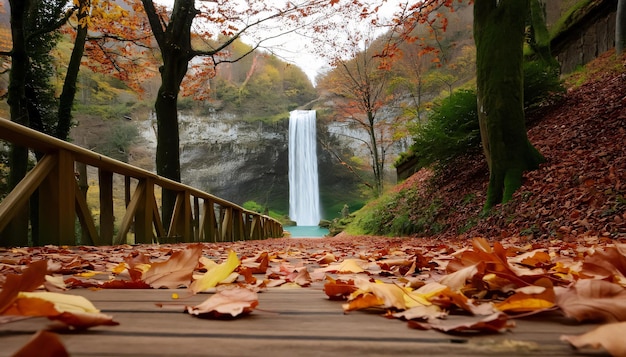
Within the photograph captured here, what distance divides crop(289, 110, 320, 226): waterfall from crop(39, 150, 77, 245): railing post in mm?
29219

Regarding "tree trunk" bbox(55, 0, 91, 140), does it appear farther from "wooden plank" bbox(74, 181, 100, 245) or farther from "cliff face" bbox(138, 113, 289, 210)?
"cliff face" bbox(138, 113, 289, 210)

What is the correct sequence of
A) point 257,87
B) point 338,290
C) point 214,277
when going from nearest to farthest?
1. point 338,290
2. point 214,277
3. point 257,87

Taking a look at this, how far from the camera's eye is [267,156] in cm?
3422

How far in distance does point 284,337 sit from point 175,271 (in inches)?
30.5

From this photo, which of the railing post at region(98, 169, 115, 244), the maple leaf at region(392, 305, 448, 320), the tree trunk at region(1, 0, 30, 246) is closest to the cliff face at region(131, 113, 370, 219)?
the tree trunk at region(1, 0, 30, 246)

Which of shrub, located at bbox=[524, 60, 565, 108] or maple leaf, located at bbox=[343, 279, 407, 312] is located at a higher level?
shrub, located at bbox=[524, 60, 565, 108]

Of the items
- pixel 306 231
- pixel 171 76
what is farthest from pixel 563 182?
pixel 306 231

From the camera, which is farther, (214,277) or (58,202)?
(58,202)

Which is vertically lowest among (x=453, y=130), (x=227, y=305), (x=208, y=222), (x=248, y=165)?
(x=208, y=222)

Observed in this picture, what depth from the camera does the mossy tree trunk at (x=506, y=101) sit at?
5.31 m

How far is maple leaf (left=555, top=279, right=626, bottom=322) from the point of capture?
2.29 feet

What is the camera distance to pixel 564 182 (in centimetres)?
466

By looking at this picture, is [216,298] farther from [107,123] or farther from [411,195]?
[107,123]

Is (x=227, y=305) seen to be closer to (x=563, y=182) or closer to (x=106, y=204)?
(x=106, y=204)
